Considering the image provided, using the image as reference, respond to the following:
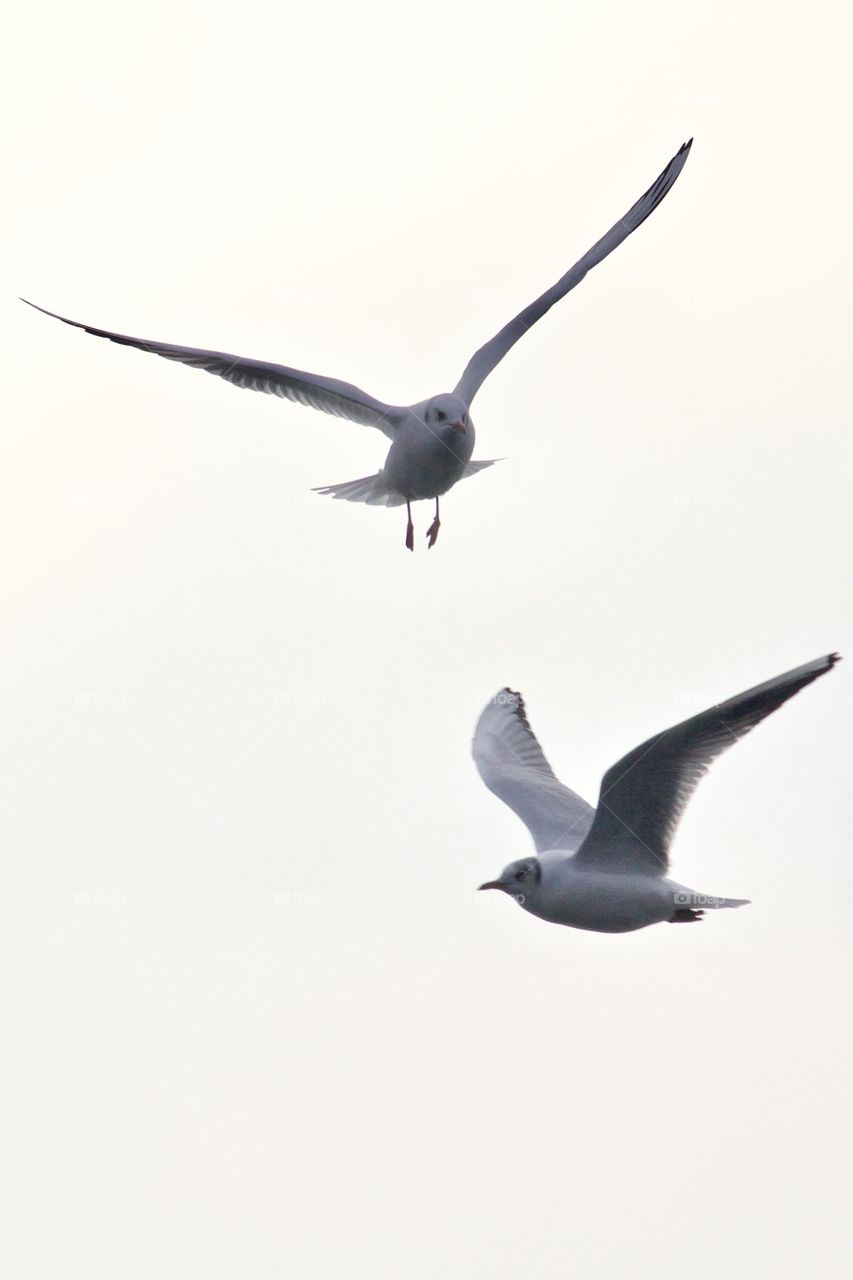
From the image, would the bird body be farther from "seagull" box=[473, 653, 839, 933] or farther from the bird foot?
the bird foot

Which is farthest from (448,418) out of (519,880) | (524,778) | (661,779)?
(519,880)

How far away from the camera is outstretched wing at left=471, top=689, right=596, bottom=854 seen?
12.4 m

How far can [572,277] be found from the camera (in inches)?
557

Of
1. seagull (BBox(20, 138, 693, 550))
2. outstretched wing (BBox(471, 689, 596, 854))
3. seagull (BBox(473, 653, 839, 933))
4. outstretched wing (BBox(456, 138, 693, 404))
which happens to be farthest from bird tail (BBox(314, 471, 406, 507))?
seagull (BBox(473, 653, 839, 933))

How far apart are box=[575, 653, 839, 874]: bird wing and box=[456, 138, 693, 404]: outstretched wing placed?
12.1 ft

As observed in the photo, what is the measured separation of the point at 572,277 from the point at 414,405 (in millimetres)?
1587

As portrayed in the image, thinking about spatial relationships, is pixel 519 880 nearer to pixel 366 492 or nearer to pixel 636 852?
pixel 636 852

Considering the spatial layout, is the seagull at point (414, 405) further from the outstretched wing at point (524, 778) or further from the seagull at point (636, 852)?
the seagull at point (636, 852)

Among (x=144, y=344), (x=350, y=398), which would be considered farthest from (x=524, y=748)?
(x=144, y=344)

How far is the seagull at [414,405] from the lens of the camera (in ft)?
41.9

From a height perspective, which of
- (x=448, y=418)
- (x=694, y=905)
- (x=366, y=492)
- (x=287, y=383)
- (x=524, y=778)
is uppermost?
(x=287, y=383)

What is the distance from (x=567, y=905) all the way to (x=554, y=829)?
1.38 metres

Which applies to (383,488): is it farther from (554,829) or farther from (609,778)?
(609,778)

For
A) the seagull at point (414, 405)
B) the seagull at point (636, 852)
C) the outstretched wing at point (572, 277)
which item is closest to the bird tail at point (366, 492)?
the seagull at point (414, 405)
